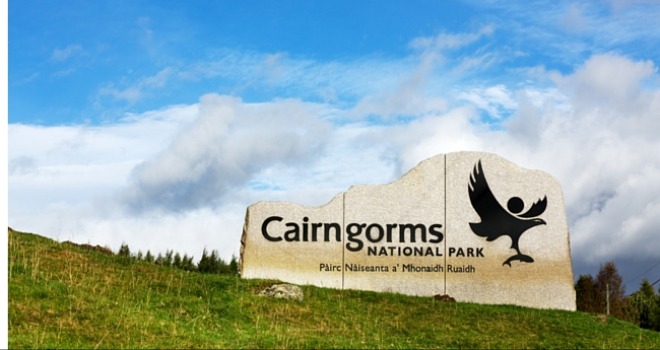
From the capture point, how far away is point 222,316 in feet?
42.5

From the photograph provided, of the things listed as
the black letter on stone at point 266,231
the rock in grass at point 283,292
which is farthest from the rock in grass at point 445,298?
the black letter on stone at point 266,231

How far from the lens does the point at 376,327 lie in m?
14.1

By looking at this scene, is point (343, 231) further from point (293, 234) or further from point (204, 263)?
point (204, 263)

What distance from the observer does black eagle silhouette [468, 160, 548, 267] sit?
62.8ft

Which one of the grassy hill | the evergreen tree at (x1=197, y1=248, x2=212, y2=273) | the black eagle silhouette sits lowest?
the grassy hill

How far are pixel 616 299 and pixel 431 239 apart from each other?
67.6 ft

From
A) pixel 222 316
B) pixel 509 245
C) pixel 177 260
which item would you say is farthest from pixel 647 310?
pixel 222 316

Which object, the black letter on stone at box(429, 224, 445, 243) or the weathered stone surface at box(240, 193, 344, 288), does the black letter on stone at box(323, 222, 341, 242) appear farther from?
the black letter on stone at box(429, 224, 445, 243)

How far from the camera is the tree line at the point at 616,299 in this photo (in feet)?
98.0

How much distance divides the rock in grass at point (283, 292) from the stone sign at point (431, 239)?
2.87 metres

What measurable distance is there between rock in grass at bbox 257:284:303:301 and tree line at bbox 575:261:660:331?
19.4 m

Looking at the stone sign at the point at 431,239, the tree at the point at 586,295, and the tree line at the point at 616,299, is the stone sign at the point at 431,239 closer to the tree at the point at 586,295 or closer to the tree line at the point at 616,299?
the tree line at the point at 616,299

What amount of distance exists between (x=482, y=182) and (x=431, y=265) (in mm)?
3026

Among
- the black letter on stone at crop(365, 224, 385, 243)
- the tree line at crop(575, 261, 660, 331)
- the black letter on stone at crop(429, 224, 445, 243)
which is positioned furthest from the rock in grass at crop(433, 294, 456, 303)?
the tree line at crop(575, 261, 660, 331)
